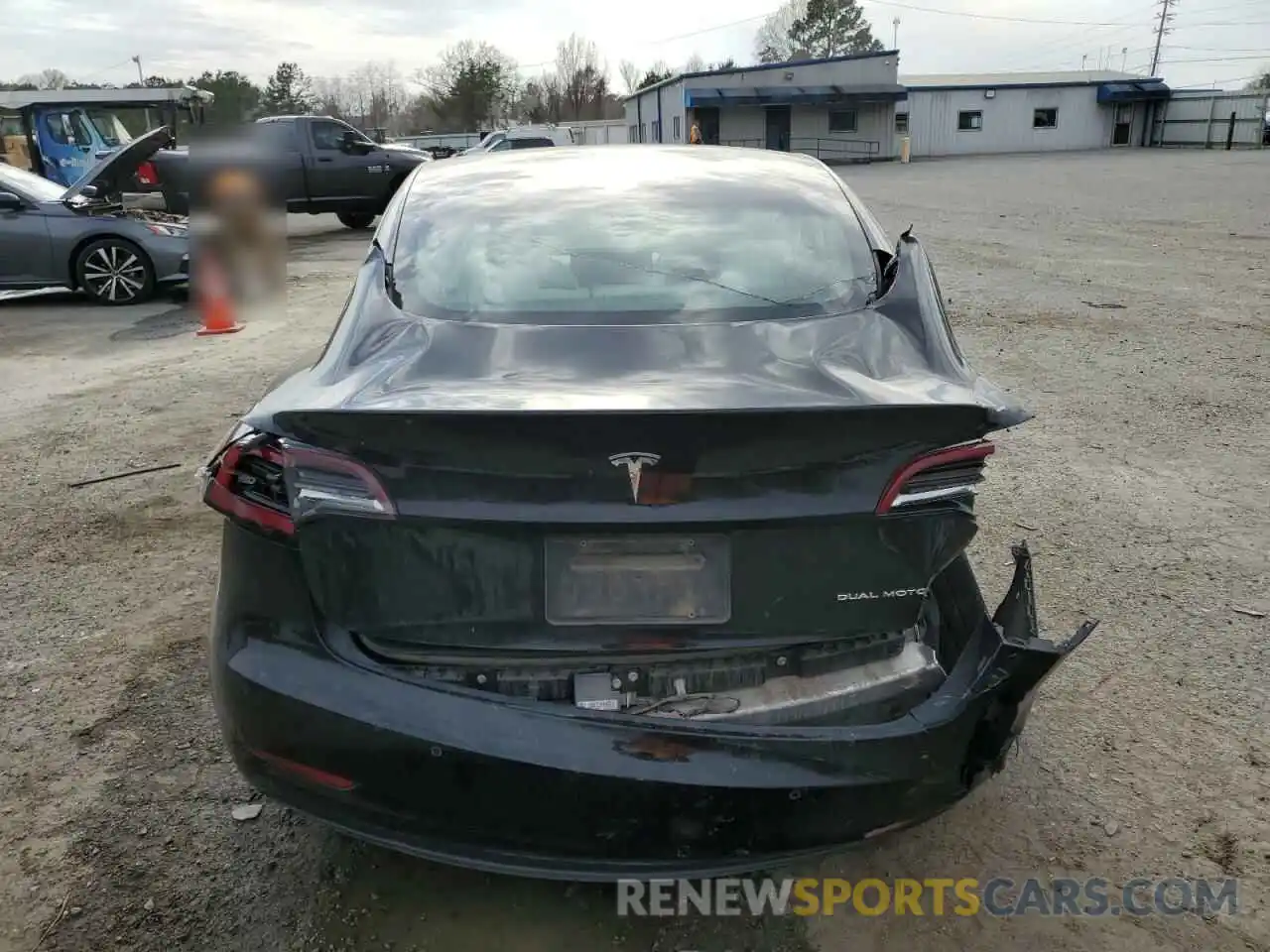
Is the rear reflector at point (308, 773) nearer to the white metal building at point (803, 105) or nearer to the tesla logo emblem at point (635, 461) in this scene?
the tesla logo emblem at point (635, 461)

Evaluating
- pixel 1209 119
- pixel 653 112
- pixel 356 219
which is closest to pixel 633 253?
pixel 356 219

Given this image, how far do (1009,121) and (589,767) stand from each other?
187 feet

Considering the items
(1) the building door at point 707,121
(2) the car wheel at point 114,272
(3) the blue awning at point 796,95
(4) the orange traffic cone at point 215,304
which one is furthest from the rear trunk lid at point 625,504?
(1) the building door at point 707,121

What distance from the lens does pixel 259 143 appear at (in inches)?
391

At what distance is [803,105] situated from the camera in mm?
47469

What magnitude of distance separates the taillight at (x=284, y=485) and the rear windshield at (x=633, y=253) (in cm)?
64

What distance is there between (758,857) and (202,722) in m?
1.90

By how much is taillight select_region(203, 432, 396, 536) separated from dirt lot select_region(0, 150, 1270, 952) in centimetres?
97

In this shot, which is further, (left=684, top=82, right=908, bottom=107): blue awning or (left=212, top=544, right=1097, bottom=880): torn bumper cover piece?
(left=684, top=82, right=908, bottom=107): blue awning

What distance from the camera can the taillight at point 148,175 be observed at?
1129 centimetres

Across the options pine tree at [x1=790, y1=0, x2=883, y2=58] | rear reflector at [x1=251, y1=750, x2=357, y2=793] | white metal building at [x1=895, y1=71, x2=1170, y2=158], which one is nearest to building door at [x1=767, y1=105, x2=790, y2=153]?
white metal building at [x1=895, y1=71, x2=1170, y2=158]

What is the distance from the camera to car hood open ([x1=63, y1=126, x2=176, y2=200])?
10359mm

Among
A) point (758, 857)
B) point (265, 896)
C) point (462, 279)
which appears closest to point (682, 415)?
point (758, 857)

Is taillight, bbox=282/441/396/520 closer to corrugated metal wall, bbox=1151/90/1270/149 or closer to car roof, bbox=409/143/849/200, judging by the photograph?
car roof, bbox=409/143/849/200
